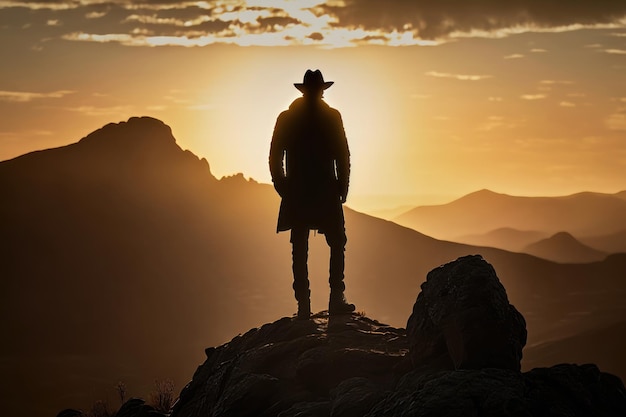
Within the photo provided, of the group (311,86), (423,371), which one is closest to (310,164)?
(311,86)

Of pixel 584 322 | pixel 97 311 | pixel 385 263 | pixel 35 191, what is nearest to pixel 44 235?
pixel 35 191

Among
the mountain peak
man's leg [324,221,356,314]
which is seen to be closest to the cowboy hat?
man's leg [324,221,356,314]

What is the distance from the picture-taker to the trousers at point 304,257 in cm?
1464

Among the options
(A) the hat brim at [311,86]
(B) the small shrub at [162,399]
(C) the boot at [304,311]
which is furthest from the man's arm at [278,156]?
(B) the small shrub at [162,399]

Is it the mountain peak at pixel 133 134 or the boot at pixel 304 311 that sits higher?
the mountain peak at pixel 133 134

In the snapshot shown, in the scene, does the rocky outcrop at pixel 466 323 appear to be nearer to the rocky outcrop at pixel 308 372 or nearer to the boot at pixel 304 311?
the rocky outcrop at pixel 308 372

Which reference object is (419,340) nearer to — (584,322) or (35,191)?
(584,322)

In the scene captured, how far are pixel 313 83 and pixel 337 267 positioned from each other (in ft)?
10.4

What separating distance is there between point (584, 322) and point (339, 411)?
111064 millimetres

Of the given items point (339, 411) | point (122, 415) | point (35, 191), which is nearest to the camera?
point (339, 411)

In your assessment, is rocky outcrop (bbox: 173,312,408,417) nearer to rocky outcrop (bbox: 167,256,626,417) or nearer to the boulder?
rocky outcrop (bbox: 167,256,626,417)

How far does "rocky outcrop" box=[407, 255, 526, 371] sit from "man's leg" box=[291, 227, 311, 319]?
3546mm

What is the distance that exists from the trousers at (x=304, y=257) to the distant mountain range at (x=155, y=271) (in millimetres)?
69574

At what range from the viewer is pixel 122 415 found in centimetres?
1541
